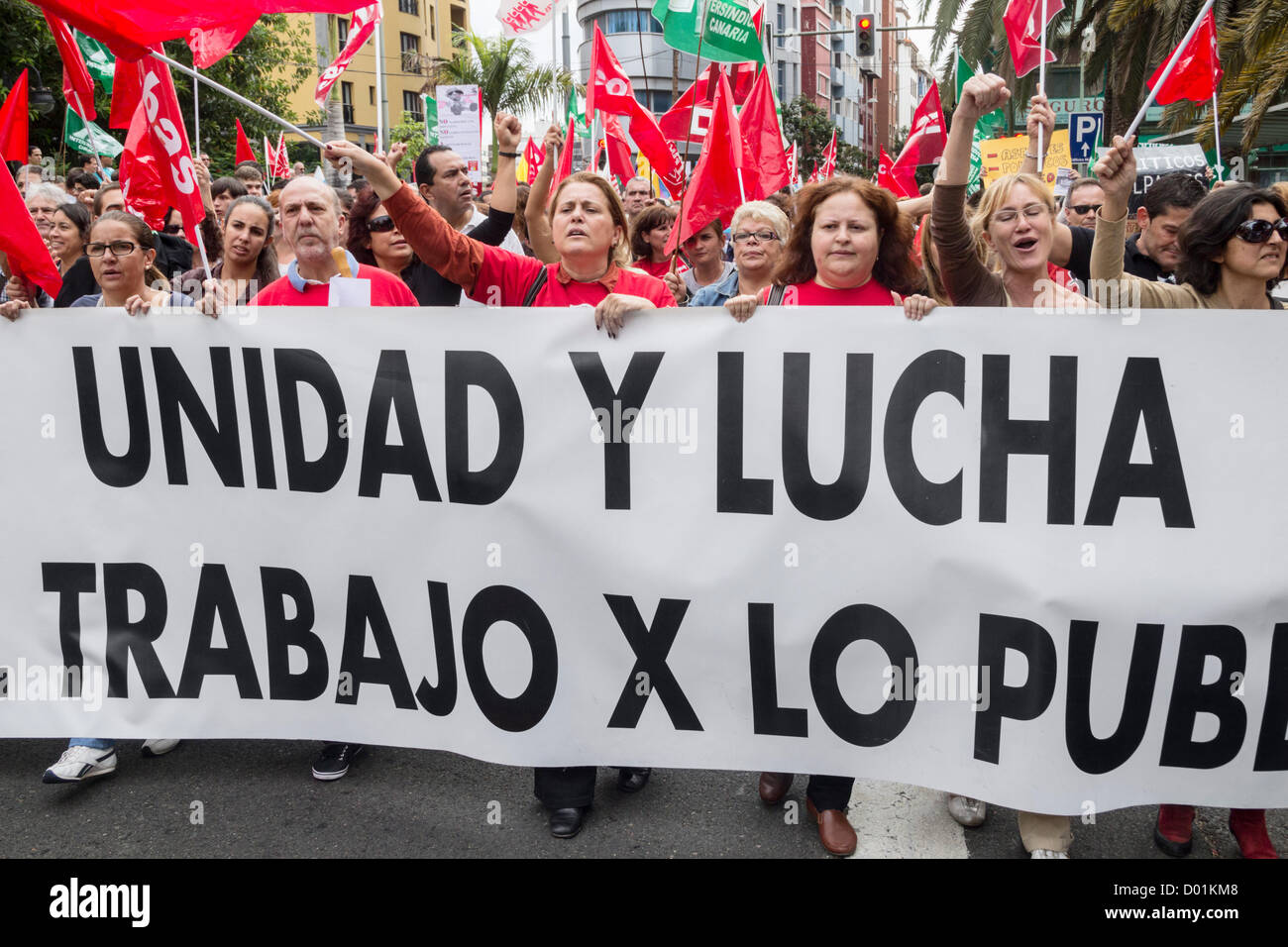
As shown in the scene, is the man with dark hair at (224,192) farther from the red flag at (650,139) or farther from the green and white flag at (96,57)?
the green and white flag at (96,57)

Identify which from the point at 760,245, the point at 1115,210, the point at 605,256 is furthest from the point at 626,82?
the point at 1115,210

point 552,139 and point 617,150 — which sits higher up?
point 617,150

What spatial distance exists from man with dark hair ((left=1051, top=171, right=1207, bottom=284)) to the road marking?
231 centimetres

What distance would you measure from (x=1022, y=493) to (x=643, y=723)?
1165mm

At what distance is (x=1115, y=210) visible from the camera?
3.13 meters

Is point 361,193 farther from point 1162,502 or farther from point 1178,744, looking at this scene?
point 1178,744

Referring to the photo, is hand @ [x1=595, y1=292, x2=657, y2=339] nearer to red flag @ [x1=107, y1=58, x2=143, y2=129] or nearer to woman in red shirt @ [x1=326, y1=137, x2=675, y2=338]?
woman in red shirt @ [x1=326, y1=137, x2=675, y2=338]

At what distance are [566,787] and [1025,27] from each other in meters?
7.58

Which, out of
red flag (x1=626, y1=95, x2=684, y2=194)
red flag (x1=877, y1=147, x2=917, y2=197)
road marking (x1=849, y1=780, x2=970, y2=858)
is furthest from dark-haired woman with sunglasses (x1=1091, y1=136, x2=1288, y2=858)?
red flag (x1=877, y1=147, x2=917, y2=197)

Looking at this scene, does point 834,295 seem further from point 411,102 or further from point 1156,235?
point 411,102

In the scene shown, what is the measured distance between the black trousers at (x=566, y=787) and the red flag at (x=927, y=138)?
570 cm

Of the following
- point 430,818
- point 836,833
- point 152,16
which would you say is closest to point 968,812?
point 836,833

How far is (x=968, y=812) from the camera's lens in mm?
3125

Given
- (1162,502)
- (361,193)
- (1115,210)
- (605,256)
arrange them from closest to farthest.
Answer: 1. (1162,502)
2. (1115,210)
3. (605,256)
4. (361,193)
